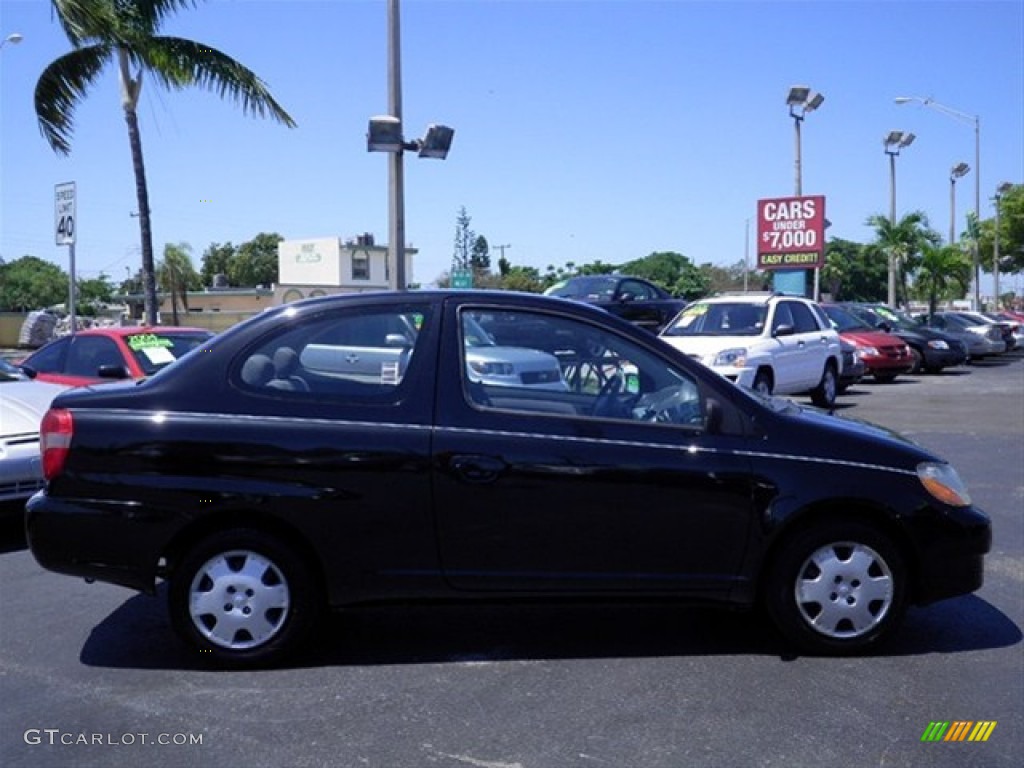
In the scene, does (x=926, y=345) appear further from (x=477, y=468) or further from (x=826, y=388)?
(x=477, y=468)

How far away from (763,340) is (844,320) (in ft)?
29.8

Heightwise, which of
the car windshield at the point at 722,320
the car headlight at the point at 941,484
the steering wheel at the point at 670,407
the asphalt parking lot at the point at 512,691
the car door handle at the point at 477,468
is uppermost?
the car windshield at the point at 722,320

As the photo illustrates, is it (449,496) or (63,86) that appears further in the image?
(63,86)

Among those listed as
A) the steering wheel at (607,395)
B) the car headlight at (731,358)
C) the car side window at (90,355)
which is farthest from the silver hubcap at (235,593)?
the car headlight at (731,358)

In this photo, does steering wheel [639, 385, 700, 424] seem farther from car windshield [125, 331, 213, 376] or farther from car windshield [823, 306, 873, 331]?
car windshield [823, 306, 873, 331]

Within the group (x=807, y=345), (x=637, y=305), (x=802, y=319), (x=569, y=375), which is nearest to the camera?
(x=569, y=375)

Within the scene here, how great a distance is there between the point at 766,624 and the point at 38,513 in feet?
11.5

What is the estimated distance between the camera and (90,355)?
10156 millimetres

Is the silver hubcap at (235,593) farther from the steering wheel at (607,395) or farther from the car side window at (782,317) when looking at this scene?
the car side window at (782,317)

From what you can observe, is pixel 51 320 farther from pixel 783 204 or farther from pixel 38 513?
pixel 38 513

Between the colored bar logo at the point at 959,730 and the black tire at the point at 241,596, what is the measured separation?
2.60m

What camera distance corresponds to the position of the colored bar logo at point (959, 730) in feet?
13.0

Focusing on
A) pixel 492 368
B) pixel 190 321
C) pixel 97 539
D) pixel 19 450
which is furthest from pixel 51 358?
pixel 190 321

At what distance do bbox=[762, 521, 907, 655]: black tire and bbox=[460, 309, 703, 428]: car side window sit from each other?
0.76 m
